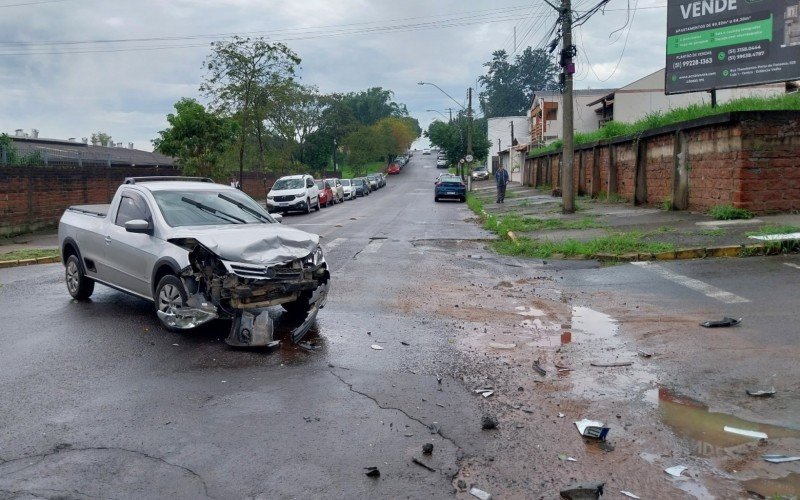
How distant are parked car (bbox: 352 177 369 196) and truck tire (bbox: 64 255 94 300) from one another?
43.3 m

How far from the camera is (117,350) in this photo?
23.8 feet

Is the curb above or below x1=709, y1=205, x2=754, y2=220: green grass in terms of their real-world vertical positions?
below

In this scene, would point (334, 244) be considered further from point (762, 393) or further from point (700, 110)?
point (762, 393)

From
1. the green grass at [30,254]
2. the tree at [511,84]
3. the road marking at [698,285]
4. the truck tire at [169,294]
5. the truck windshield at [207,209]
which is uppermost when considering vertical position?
the tree at [511,84]

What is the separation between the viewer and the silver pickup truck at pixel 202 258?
7.28m

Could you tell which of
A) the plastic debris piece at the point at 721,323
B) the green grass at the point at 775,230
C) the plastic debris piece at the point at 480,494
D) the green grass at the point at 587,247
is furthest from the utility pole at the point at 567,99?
the plastic debris piece at the point at 480,494

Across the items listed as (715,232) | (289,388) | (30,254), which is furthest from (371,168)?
(289,388)

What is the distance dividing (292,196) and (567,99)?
14031 mm

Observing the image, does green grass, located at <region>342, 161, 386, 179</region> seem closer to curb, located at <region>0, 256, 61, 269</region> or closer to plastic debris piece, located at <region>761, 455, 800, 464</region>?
curb, located at <region>0, 256, 61, 269</region>

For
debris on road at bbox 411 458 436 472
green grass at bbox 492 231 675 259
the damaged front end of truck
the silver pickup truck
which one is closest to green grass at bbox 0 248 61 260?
the silver pickup truck

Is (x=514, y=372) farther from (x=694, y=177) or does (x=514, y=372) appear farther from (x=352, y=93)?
(x=352, y=93)

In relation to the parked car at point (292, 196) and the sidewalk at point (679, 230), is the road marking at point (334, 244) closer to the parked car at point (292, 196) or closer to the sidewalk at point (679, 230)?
the sidewalk at point (679, 230)

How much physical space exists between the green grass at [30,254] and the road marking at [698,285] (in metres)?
13.5

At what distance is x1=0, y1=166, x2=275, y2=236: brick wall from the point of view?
20.8 meters
